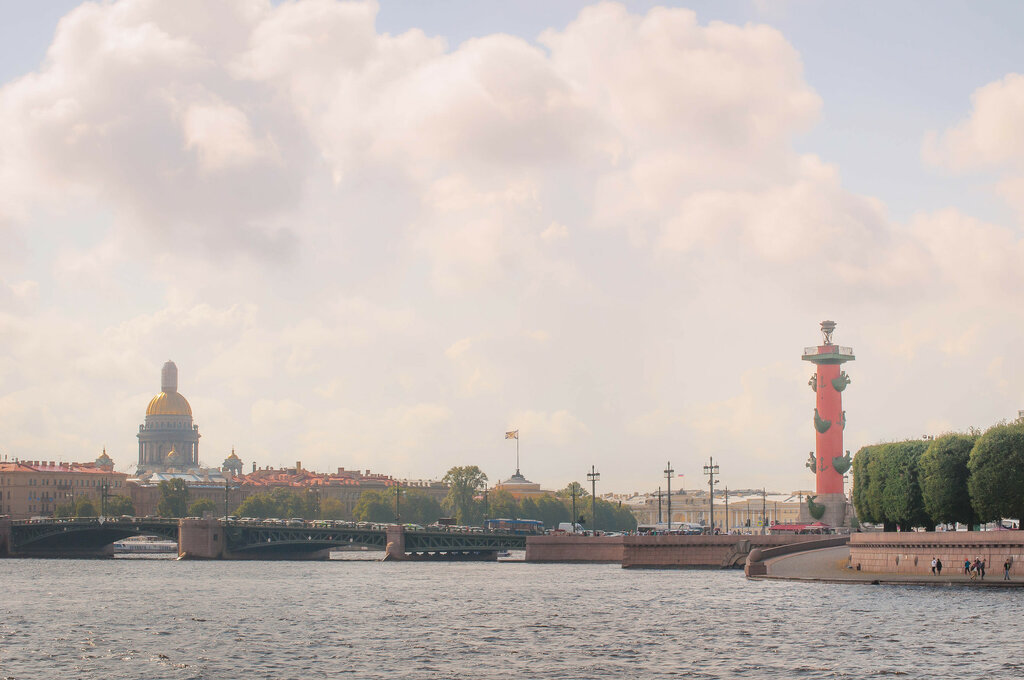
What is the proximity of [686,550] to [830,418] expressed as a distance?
21830mm

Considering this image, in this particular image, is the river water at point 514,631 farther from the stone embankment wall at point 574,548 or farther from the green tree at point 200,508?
the green tree at point 200,508

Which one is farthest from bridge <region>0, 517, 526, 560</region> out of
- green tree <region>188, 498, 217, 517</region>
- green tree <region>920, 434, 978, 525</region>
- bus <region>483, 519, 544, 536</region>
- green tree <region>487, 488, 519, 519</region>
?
green tree <region>920, 434, 978, 525</region>

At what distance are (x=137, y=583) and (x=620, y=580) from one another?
2700 cm

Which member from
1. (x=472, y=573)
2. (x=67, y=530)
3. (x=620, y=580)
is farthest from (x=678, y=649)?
(x=67, y=530)

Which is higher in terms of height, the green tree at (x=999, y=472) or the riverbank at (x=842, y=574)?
the green tree at (x=999, y=472)

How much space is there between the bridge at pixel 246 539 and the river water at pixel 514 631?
45.2 meters

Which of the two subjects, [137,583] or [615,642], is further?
[137,583]

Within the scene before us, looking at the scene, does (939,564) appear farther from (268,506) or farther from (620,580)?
(268,506)

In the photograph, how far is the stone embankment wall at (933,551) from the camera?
64812 millimetres

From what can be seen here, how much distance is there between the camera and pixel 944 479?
74.1 meters

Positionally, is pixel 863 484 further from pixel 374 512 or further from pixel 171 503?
pixel 171 503

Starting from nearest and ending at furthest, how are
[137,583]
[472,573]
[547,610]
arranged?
[547,610] < [137,583] < [472,573]

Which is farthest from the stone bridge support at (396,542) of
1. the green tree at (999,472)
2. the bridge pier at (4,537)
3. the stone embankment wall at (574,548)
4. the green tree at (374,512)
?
the green tree at (374,512)

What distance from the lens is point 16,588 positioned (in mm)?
79000
